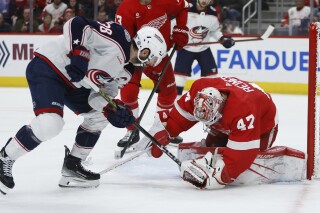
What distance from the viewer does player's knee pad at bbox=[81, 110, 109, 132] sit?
12.4ft

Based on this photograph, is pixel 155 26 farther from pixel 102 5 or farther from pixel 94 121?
pixel 102 5

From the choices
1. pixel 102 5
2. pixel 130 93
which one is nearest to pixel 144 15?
pixel 130 93

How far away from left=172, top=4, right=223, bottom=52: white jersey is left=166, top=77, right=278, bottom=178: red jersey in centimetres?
269

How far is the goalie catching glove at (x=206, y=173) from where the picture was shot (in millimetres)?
3682

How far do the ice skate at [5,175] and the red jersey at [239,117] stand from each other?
3.05ft

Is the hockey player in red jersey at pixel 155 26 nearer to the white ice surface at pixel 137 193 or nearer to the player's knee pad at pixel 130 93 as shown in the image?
the player's knee pad at pixel 130 93

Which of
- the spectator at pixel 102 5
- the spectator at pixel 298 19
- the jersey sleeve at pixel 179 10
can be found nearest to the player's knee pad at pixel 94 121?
the jersey sleeve at pixel 179 10

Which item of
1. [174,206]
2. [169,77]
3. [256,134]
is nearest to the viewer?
[174,206]

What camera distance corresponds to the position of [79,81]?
350cm

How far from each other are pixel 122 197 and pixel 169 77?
173 centimetres

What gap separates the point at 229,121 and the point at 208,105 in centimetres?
13

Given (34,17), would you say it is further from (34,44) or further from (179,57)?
(179,57)

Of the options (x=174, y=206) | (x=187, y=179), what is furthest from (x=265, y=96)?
(x=174, y=206)

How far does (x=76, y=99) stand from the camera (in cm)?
377
